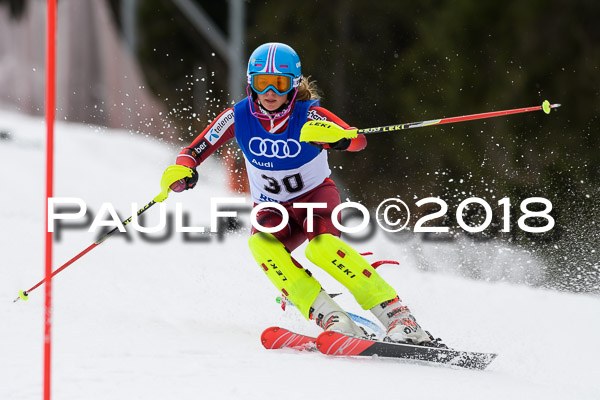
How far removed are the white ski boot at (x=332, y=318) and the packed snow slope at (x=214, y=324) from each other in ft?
0.52

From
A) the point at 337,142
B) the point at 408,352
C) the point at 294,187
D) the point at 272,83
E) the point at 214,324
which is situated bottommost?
the point at 408,352

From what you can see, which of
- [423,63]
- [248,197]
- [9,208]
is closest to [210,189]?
[248,197]

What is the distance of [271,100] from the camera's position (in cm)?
361

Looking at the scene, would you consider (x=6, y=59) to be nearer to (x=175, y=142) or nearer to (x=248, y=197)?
(x=175, y=142)

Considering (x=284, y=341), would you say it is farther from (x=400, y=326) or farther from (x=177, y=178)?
(x=177, y=178)

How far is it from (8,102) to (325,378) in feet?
32.8

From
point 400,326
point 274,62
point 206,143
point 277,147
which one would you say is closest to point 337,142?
point 277,147

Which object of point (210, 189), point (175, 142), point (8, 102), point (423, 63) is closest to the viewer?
point (210, 189)

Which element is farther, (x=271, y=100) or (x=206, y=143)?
(x=206, y=143)

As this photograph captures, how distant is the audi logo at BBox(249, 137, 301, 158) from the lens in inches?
145

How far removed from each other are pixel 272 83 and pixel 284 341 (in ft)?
3.62

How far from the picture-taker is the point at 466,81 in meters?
12.0

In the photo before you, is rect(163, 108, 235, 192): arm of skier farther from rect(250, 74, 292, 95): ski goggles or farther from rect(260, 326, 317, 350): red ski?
rect(260, 326, 317, 350): red ski

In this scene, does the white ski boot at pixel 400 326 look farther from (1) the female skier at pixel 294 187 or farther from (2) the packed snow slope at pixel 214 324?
(2) the packed snow slope at pixel 214 324
